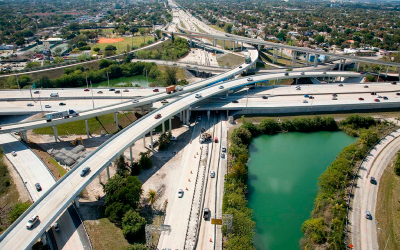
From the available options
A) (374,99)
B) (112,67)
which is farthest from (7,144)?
(374,99)

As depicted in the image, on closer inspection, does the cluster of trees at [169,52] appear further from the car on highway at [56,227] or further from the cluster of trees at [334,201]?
the car on highway at [56,227]

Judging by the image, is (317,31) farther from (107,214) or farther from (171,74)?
(107,214)

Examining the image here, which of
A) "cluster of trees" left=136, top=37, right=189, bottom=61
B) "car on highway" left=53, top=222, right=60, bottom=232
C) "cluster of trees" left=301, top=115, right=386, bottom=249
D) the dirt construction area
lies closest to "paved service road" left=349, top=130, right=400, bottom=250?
"cluster of trees" left=301, top=115, right=386, bottom=249

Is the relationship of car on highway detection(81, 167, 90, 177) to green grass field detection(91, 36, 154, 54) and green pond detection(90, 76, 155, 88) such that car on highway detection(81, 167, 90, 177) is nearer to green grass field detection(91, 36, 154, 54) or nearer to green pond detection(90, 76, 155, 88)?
green pond detection(90, 76, 155, 88)

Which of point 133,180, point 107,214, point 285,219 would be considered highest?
point 133,180

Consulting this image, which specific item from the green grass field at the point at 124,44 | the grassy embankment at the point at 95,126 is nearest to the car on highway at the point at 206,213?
the grassy embankment at the point at 95,126
